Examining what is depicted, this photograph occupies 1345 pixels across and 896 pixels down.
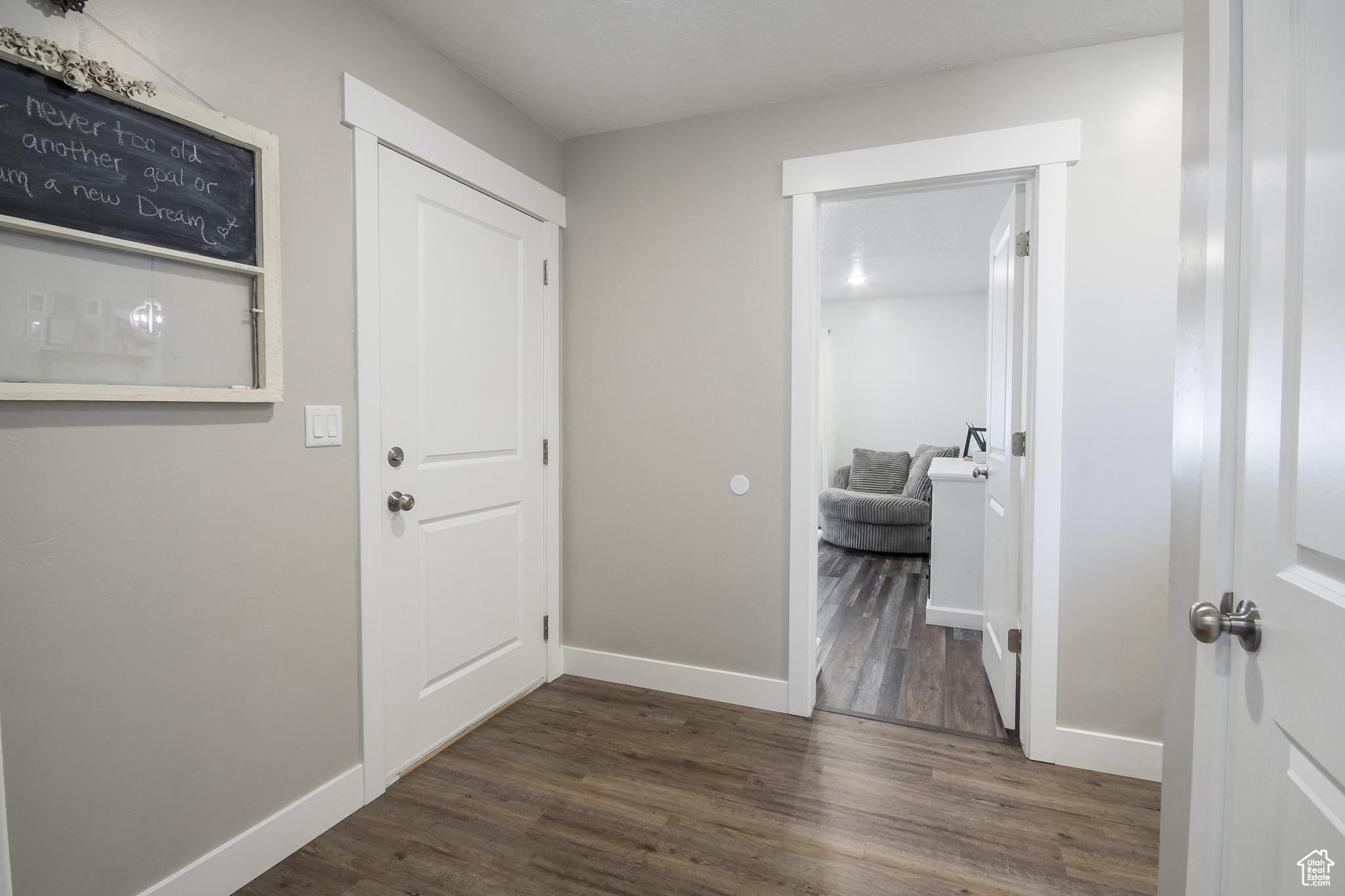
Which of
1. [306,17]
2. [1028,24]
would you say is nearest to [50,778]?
[306,17]

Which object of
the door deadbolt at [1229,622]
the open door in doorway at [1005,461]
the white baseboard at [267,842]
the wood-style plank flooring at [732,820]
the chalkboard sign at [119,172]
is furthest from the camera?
the open door in doorway at [1005,461]

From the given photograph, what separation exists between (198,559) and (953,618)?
11.5ft

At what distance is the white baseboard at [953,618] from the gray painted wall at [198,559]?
3.01 meters

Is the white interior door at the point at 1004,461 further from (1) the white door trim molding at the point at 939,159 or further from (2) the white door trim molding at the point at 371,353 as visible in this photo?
(2) the white door trim molding at the point at 371,353

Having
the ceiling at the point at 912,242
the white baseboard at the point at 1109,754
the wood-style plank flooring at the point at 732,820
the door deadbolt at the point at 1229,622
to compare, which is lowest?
the wood-style plank flooring at the point at 732,820

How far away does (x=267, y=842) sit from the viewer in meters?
1.62

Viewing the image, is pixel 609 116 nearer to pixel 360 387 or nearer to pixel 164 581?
pixel 360 387

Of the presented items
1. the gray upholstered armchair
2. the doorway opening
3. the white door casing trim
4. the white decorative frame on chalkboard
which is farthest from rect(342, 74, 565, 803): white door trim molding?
the gray upholstered armchair

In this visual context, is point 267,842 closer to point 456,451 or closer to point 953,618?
point 456,451

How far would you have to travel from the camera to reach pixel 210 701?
150 centimetres

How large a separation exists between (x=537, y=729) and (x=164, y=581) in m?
1.36

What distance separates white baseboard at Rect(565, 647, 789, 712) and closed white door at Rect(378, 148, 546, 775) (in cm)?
21

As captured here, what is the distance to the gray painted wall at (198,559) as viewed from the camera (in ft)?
4.01

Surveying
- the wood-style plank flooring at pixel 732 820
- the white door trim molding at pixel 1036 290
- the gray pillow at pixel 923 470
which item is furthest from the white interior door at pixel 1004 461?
the gray pillow at pixel 923 470
